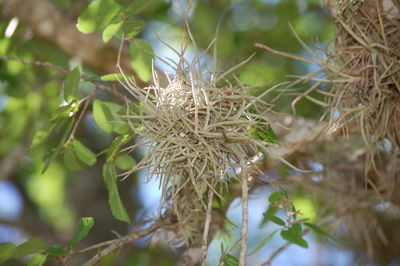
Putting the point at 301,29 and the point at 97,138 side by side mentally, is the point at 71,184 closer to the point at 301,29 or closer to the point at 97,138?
the point at 97,138

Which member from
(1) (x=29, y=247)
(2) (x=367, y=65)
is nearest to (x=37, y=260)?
(1) (x=29, y=247)

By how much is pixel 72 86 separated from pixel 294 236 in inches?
26.2

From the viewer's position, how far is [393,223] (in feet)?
8.82

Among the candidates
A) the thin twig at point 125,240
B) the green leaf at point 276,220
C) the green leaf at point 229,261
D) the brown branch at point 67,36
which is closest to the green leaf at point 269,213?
the green leaf at point 276,220

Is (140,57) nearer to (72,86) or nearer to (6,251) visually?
(72,86)

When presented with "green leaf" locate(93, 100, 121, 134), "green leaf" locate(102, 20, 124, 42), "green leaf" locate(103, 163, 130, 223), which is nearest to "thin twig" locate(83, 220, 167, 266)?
"green leaf" locate(103, 163, 130, 223)

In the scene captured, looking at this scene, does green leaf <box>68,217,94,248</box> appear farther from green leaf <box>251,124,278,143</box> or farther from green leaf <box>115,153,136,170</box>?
green leaf <box>251,124,278,143</box>

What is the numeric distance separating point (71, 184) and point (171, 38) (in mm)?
1351

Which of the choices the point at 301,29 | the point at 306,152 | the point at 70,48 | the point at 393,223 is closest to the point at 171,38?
the point at 301,29

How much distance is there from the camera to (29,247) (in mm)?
1168

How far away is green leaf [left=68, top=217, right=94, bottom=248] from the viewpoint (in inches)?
46.8

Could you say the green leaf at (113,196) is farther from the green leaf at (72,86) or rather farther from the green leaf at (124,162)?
the green leaf at (72,86)

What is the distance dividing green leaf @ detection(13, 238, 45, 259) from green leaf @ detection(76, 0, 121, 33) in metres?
0.55

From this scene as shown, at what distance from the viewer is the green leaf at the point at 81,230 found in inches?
46.8
